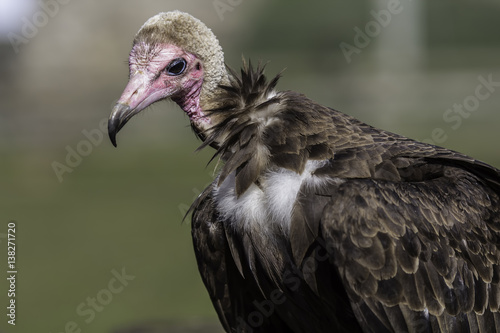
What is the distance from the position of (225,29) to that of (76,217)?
17.0 m

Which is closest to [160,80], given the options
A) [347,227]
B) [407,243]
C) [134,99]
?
[134,99]

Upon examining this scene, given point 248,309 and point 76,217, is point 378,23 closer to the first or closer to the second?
point 76,217

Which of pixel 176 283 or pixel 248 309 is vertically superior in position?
pixel 248 309

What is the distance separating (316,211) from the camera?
15.3ft

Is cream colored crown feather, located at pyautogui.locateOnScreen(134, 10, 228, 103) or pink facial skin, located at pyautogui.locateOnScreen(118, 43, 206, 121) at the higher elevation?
→ cream colored crown feather, located at pyautogui.locateOnScreen(134, 10, 228, 103)

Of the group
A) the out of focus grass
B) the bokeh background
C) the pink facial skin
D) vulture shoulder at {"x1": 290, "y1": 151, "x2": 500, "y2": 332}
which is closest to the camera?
vulture shoulder at {"x1": 290, "y1": 151, "x2": 500, "y2": 332}

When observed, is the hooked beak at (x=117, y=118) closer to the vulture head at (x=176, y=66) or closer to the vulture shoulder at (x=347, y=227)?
the vulture head at (x=176, y=66)

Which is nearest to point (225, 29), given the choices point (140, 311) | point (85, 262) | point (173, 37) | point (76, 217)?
point (76, 217)

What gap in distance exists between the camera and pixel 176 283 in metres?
12.8

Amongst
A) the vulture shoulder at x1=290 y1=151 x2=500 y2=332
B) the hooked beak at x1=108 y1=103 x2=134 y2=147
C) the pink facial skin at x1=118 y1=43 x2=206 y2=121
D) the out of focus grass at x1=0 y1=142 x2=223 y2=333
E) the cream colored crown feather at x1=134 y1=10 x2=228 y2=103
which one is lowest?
the out of focus grass at x1=0 y1=142 x2=223 y2=333

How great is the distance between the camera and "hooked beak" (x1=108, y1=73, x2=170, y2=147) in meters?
5.09

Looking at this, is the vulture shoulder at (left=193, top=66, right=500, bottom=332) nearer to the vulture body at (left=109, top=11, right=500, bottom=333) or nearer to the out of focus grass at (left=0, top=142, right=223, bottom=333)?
the vulture body at (left=109, top=11, right=500, bottom=333)

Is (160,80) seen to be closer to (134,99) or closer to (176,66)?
(176,66)

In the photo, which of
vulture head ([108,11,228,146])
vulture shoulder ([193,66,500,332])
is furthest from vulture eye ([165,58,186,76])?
vulture shoulder ([193,66,500,332])
